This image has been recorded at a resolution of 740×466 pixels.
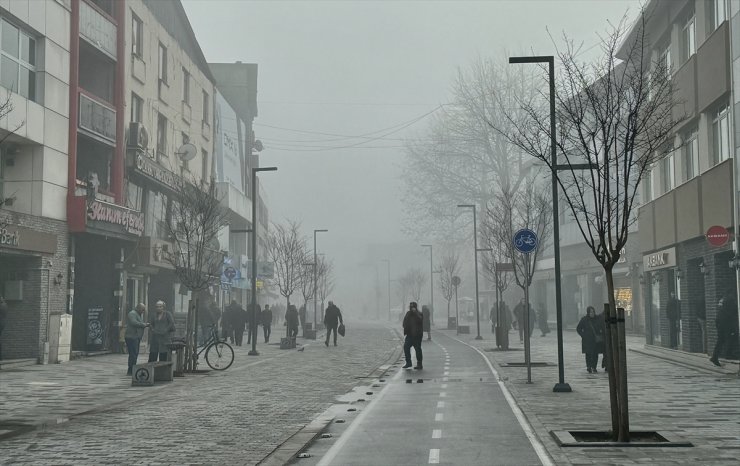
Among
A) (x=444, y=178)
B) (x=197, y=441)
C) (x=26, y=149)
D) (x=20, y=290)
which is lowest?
(x=197, y=441)

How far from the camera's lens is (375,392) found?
56.7ft

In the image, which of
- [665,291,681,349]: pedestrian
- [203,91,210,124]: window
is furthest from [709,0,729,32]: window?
[203,91,210,124]: window

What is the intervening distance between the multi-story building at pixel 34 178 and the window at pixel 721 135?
1800 centimetres

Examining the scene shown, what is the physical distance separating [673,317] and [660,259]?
6.66ft

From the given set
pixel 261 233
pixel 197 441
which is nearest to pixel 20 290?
pixel 197 441

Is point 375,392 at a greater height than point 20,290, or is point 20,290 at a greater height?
point 20,290

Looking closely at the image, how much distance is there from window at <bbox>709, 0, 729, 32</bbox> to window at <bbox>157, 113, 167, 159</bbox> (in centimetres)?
2234

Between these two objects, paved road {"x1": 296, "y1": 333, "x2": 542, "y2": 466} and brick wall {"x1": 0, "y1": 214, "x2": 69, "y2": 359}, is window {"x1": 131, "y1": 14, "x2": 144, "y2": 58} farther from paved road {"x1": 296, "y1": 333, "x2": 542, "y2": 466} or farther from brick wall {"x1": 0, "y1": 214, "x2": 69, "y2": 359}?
paved road {"x1": 296, "y1": 333, "x2": 542, "y2": 466}

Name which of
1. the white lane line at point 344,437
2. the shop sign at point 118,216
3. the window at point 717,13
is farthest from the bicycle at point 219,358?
the window at point 717,13

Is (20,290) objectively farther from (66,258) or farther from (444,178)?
(444,178)

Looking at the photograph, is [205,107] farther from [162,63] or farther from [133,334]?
[133,334]

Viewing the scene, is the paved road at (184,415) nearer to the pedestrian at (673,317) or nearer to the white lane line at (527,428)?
the white lane line at (527,428)

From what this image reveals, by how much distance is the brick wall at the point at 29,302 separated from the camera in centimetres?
2608

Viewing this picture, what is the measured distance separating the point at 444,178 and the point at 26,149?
34651 mm
